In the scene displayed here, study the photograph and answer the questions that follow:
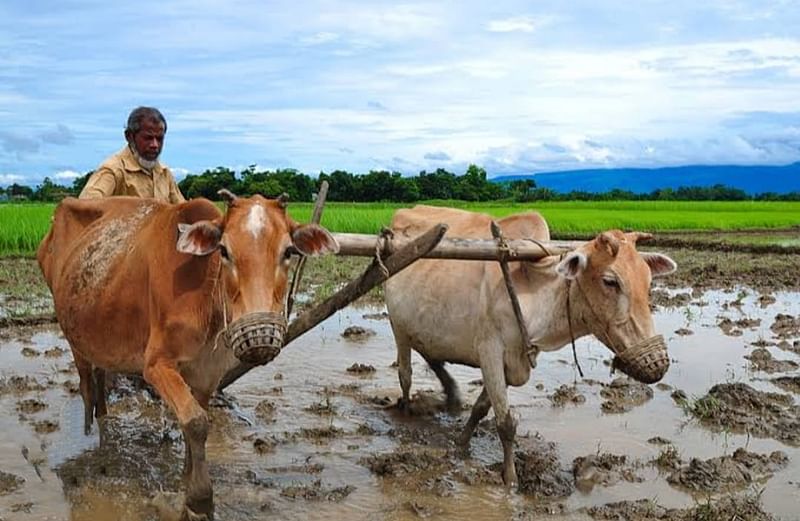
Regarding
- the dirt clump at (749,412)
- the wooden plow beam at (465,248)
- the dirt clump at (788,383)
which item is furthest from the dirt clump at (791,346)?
the wooden plow beam at (465,248)

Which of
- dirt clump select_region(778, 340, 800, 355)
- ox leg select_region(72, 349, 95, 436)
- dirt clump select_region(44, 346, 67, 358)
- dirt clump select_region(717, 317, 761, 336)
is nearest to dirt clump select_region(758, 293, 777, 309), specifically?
dirt clump select_region(717, 317, 761, 336)

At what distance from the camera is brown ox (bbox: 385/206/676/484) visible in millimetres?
4855

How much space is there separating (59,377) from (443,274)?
3.69m

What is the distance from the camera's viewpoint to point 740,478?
5.20 metres

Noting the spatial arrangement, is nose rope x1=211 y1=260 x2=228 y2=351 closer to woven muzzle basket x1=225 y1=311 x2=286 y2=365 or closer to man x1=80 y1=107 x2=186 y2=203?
woven muzzle basket x1=225 y1=311 x2=286 y2=365

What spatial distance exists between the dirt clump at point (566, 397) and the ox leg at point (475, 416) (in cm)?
131

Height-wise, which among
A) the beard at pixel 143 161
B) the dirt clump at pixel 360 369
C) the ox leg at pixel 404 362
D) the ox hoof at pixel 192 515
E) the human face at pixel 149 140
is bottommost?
the dirt clump at pixel 360 369

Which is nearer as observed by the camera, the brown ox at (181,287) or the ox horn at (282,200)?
the brown ox at (181,287)

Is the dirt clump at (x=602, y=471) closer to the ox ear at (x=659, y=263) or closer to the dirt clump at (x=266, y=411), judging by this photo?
the ox ear at (x=659, y=263)

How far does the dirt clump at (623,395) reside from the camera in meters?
6.86

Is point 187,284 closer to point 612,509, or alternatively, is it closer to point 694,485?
point 612,509

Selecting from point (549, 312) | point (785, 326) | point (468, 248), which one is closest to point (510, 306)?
point (549, 312)

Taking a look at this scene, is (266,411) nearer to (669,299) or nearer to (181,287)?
(181,287)

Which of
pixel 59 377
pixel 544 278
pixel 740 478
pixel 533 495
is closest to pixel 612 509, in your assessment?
Result: pixel 533 495
